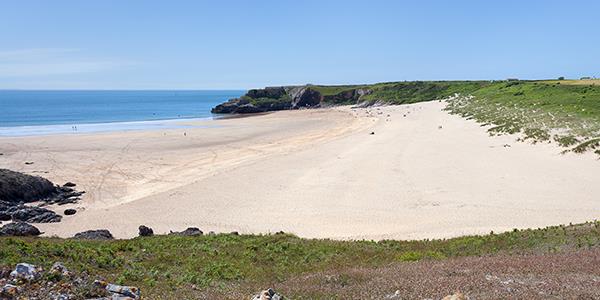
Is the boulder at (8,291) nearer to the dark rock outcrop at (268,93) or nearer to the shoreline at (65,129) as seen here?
the shoreline at (65,129)

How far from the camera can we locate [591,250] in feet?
45.0

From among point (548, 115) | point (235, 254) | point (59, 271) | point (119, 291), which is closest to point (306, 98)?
point (548, 115)

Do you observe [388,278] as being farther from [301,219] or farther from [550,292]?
[301,219]

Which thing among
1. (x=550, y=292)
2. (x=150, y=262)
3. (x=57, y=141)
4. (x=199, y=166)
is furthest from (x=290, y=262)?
(x=57, y=141)

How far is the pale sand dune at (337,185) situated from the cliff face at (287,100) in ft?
254

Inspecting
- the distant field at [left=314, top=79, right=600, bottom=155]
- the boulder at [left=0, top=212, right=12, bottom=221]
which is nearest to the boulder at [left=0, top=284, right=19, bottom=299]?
the boulder at [left=0, top=212, right=12, bottom=221]

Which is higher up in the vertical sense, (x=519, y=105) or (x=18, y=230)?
(x=519, y=105)

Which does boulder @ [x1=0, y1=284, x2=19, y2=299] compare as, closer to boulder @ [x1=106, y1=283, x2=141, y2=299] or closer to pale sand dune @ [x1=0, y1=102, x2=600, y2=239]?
boulder @ [x1=106, y1=283, x2=141, y2=299]

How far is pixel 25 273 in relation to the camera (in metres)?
9.55

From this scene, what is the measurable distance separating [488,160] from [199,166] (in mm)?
22195

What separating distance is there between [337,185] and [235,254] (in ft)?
51.1

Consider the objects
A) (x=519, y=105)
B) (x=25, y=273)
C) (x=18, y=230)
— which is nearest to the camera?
(x=25, y=273)

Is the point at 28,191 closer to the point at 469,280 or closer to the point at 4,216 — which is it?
the point at 4,216

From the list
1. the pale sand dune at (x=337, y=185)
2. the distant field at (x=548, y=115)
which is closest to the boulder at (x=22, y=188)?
the pale sand dune at (x=337, y=185)
